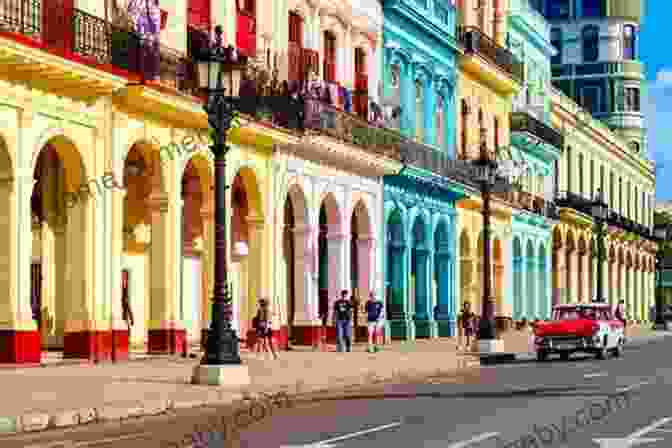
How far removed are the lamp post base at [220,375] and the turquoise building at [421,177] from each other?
873 inches

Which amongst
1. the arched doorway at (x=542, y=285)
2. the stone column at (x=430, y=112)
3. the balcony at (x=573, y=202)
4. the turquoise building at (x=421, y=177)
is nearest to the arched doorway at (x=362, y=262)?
the turquoise building at (x=421, y=177)

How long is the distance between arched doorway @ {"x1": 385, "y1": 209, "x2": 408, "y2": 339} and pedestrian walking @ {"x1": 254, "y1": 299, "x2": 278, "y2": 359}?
1211cm

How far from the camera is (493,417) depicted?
1628 centimetres

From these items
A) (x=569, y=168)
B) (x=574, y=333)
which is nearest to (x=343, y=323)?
(x=574, y=333)

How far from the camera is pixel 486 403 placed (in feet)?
61.8

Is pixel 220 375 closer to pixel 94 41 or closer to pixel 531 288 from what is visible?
pixel 94 41

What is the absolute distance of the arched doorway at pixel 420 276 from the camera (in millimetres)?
47906

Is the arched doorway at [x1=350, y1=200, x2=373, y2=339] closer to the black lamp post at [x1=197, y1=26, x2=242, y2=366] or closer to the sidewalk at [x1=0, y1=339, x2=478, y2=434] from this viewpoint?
the sidewalk at [x1=0, y1=339, x2=478, y2=434]

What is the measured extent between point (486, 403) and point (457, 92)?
33.4 m

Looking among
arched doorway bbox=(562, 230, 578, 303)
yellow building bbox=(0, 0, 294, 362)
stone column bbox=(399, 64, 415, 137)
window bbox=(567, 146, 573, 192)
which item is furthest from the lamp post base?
arched doorway bbox=(562, 230, 578, 303)

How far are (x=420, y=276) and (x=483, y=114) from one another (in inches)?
366

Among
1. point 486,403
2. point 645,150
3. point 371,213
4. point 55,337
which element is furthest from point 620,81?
point 486,403

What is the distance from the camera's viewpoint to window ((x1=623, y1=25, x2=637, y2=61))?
101 meters

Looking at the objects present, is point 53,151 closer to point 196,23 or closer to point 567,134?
point 196,23
